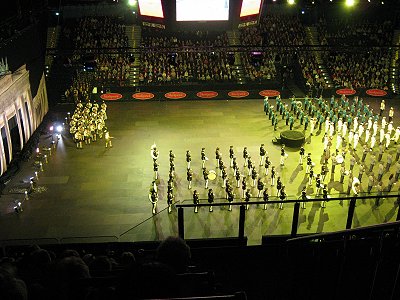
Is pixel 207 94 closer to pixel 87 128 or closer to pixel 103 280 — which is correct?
pixel 87 128

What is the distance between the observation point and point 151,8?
515 inches

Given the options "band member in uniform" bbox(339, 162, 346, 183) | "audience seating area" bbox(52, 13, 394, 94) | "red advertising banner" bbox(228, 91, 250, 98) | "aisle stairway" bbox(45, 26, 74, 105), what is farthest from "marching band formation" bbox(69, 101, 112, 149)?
"band member in uniform" bbox(339, 162, 346, 183)

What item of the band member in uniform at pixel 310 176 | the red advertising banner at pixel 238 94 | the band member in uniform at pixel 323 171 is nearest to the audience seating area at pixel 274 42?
the red advertising banner at pixel 238 94

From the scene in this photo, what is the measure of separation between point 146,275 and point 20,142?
47.9 ft

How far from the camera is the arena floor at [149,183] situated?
10953 mm

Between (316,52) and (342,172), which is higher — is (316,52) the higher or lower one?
the higher one

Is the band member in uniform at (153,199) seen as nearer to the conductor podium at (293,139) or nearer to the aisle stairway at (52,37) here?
the conductor podium at (293,139)

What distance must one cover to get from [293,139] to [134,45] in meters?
12.4

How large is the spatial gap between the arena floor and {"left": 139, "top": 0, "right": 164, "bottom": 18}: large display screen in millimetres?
5226

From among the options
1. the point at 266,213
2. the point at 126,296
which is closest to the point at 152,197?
the point at 266,213

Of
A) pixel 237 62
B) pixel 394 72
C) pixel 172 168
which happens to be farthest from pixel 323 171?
pixel 394 72

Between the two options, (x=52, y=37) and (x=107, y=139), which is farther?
(x=52, y=37)

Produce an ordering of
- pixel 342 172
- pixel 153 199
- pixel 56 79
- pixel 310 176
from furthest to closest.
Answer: pixel 56 79 → pixel 342 172 → pixel 310 176 → pixel 153 199

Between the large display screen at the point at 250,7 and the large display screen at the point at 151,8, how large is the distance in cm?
241
